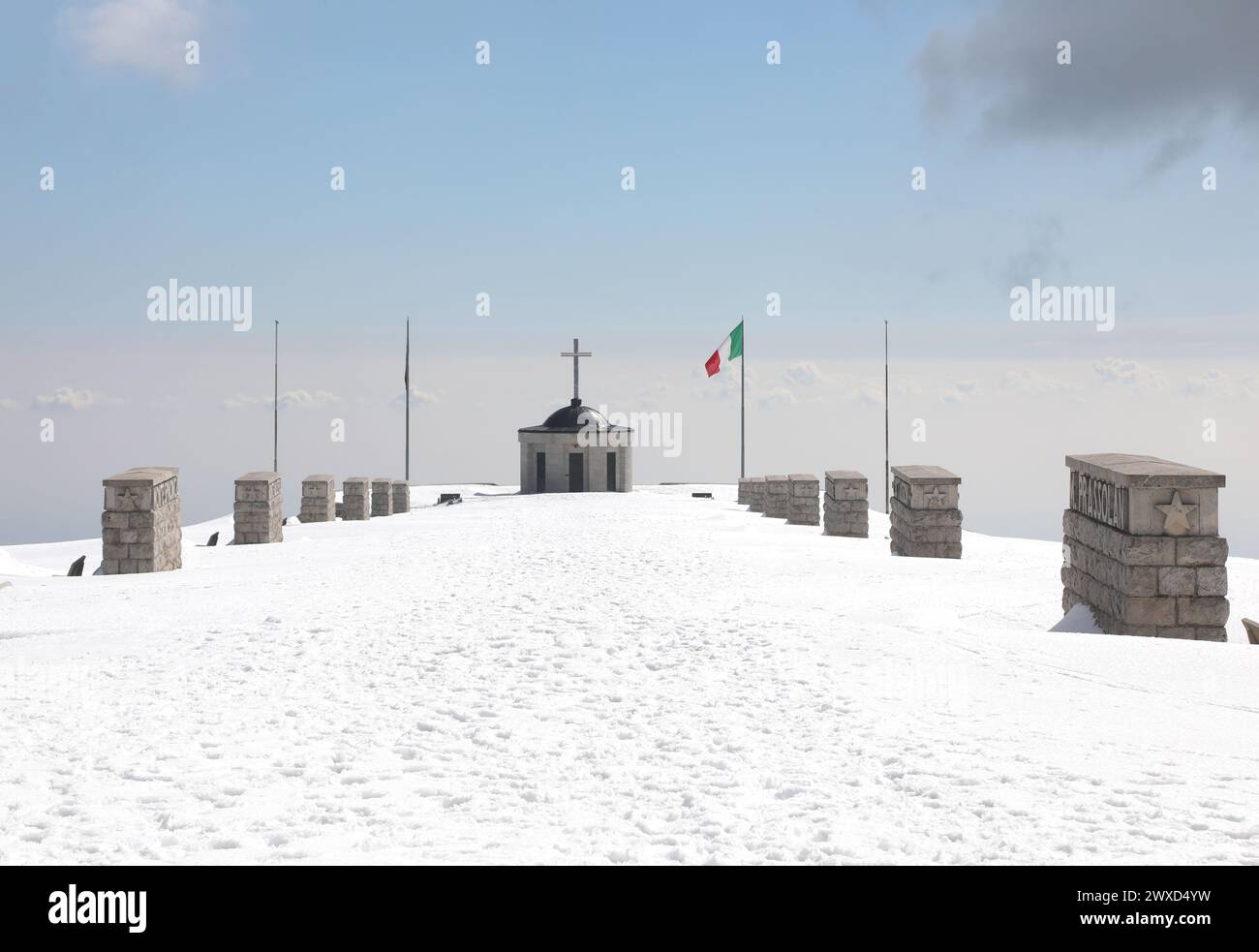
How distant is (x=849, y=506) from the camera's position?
74.3 feet

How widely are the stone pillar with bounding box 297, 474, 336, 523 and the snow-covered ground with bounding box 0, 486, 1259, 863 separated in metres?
16.4

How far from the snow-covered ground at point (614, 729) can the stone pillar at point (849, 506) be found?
10407 millimetres

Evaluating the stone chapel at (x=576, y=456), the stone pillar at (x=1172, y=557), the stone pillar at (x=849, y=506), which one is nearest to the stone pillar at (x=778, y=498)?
the stone pillar at (x=849, y=506)

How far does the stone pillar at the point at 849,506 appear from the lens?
2259cm

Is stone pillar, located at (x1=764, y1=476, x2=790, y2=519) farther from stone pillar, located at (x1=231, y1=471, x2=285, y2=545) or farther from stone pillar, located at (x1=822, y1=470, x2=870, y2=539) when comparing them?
stone pillar, located at (x1=231, y1=471, x2=285, y2=545)

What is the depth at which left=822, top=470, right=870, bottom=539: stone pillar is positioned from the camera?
22594mm

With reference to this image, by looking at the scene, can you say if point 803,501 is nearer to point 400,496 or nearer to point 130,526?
point 400,496

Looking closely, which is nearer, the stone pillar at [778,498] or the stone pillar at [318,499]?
the stone pillar at [318,499]

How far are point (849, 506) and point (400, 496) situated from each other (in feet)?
57.8

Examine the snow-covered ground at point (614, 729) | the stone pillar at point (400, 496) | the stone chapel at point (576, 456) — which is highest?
the stone chapel at point (576, 456)

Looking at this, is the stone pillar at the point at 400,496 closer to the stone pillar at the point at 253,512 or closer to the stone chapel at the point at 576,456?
the stone chapel at the point at 576,456

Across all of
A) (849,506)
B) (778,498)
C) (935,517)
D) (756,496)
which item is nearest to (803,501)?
(778,498)
